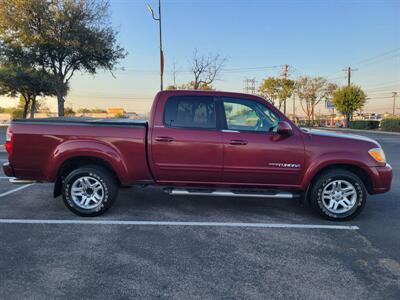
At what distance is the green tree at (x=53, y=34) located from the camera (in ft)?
44.5

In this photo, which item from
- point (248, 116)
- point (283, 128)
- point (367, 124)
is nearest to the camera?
point (283, 128)

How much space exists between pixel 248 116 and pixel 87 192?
2.78 meters

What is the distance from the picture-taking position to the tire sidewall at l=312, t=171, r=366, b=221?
469 cm

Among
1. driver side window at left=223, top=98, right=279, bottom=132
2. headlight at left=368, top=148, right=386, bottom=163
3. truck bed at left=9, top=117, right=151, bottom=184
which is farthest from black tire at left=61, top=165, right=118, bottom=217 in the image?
headlight at left=368, top=148, right=386, bottom=163

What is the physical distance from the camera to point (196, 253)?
3.59m

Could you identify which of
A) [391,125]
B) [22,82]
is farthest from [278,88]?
[22,82]

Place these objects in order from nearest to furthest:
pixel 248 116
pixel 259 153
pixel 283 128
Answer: pixel 283 128
pixel 259 153
pixel 248 116

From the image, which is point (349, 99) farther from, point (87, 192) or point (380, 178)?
point (87, 192)

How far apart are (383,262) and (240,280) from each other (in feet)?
5.61

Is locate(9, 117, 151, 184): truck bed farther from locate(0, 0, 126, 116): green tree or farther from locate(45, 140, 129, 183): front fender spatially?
locate(0, 0, 126, 116): green tree

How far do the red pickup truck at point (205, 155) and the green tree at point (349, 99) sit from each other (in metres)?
48.4

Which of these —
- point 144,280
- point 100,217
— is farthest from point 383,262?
point 100,217

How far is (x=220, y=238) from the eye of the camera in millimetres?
4035

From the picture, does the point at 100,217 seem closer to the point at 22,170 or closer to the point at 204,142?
the point at 22,170
